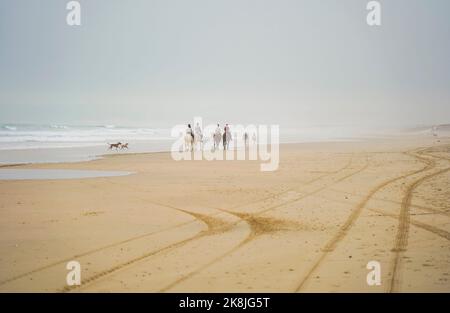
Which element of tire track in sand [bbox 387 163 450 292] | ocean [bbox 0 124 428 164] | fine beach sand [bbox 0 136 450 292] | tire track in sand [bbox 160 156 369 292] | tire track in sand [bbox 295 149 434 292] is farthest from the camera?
ocean [bbox 0 124 428 164]

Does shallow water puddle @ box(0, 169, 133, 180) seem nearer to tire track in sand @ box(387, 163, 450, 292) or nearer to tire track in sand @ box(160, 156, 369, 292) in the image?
tire track in sand @ box(160, 156, 369, 292)

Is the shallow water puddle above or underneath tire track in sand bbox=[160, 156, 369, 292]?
above

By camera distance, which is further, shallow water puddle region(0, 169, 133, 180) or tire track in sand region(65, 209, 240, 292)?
shallow water puddle region(0, 169, 133, 180)

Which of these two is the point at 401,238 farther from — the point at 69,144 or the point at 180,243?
the point at 69,144

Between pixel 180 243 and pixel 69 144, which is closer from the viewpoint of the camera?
pixel 180 243

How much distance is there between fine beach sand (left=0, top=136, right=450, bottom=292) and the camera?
6.18 meters

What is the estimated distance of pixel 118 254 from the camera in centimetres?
741

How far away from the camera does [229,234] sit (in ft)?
28.5

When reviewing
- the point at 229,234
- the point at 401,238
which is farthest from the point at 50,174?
the point at 401,238

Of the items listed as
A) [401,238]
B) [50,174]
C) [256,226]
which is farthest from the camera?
[50,174]

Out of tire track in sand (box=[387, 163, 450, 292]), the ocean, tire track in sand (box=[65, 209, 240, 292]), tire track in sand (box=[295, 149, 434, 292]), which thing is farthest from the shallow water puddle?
tire track in sand (box=[387, 163, 450, 292])

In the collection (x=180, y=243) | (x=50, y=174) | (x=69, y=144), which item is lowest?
(x=180, y=243)

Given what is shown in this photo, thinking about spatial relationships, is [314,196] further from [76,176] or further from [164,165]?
[164,165]

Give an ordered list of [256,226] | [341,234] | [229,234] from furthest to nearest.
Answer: [256,226] < [229,234] < [341,234]
